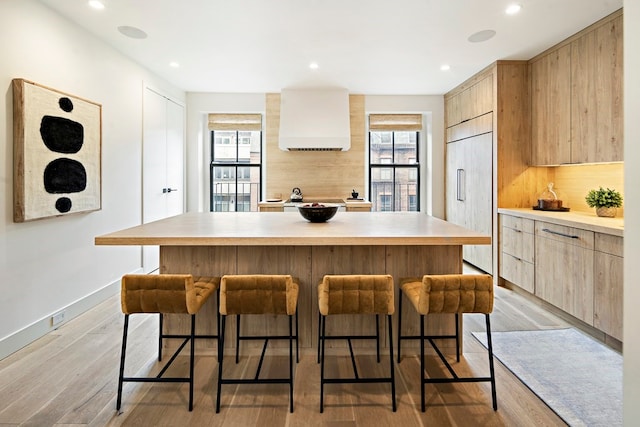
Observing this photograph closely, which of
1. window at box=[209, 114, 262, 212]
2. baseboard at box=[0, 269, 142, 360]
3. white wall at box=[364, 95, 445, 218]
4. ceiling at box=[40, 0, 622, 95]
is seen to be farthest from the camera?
window at box=[209, 114, 262, 212]

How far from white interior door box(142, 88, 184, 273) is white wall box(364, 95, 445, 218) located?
9.81 feet

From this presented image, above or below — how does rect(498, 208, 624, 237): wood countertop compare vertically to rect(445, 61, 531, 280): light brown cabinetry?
below

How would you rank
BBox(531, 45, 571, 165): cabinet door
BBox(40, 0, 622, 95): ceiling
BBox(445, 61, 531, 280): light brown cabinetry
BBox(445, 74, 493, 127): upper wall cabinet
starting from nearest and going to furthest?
1. BBox(40, 0, 622, 95): ceiling
2. BBox(531, 45, 571, 165): cabinet door
3. BBox(445, 61, 531, 280): light brown cabinetry
4. BBox(445, 74, 493, 127): upper wall cabinet

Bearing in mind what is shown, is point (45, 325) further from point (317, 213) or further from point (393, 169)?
point (393, 169)

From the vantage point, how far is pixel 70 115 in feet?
10.3

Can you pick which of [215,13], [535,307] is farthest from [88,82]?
[535,307]

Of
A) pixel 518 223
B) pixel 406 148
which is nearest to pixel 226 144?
pixel 406 148

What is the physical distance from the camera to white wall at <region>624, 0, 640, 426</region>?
3.99 feet

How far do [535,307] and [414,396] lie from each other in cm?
221

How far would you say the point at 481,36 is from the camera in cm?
357

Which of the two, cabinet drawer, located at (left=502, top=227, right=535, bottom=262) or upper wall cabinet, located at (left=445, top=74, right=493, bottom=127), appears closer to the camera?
cabinet drawer, located at (left=502, top=227, right=535, bottom=262)

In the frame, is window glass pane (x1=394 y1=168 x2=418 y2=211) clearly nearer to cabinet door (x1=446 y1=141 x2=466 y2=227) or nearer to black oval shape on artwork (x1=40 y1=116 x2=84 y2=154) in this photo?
cabinet door (x1=446 y1=141 x2=466 y2=227)

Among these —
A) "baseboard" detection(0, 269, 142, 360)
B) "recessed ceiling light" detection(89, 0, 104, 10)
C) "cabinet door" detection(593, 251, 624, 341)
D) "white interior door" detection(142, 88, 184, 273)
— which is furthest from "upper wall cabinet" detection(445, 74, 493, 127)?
"baseboard" detection(0, 269, 142, 360)

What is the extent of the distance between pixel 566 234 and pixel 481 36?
2.01 meters
